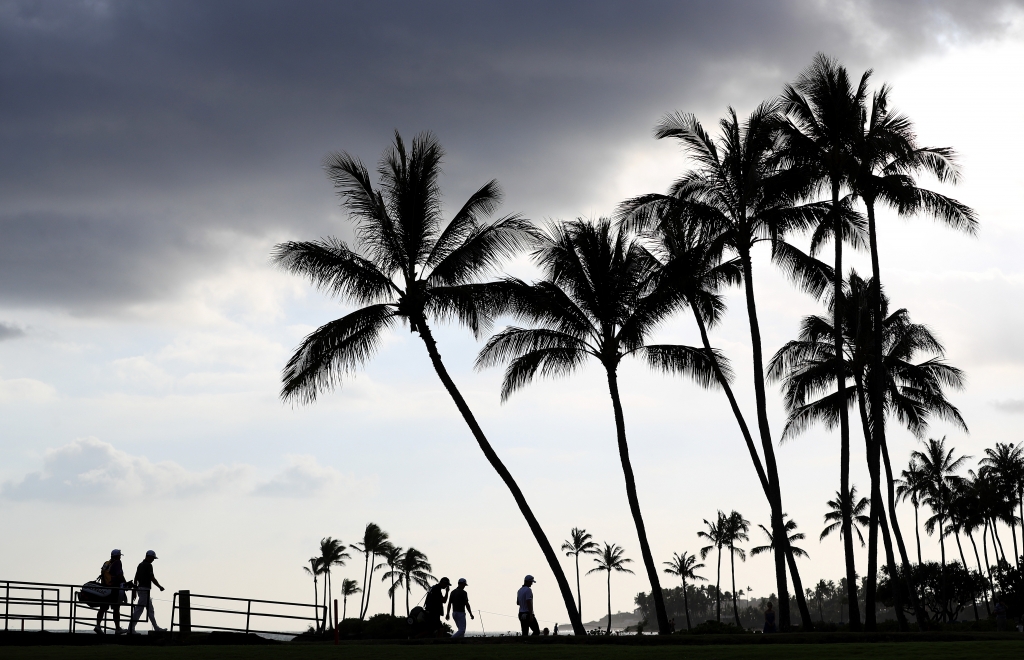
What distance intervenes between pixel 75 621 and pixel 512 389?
39.3 feet

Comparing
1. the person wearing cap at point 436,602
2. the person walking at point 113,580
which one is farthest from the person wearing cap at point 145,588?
the person wearing cap at point 436,602

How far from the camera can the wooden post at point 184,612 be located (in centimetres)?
2125

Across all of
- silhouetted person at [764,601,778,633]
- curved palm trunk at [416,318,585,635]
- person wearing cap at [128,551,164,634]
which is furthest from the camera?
silhouetted person at [764,601,778,633]

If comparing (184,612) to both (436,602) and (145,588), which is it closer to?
(145,588)

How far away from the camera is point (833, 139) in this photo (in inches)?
1058

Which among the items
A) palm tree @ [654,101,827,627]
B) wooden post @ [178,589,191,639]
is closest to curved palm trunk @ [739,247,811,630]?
palm tree @ [654,101,827,627]

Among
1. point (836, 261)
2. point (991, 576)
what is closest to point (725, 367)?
point (836, 261)

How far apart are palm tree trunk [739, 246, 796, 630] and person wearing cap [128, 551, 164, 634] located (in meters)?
15.3

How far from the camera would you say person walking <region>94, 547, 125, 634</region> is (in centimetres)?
2039

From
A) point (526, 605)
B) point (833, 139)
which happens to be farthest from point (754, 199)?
point (526, 605)

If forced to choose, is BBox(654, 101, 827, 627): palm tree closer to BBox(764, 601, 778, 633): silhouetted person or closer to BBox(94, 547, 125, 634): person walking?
BBox(764, 601, 778, 633): silhouetted person

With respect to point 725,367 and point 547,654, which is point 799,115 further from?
point 547,654

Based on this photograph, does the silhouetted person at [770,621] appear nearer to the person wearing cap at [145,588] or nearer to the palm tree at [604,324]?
the palm tree at [604,324]

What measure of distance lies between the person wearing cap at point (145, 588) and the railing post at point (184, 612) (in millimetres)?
739
